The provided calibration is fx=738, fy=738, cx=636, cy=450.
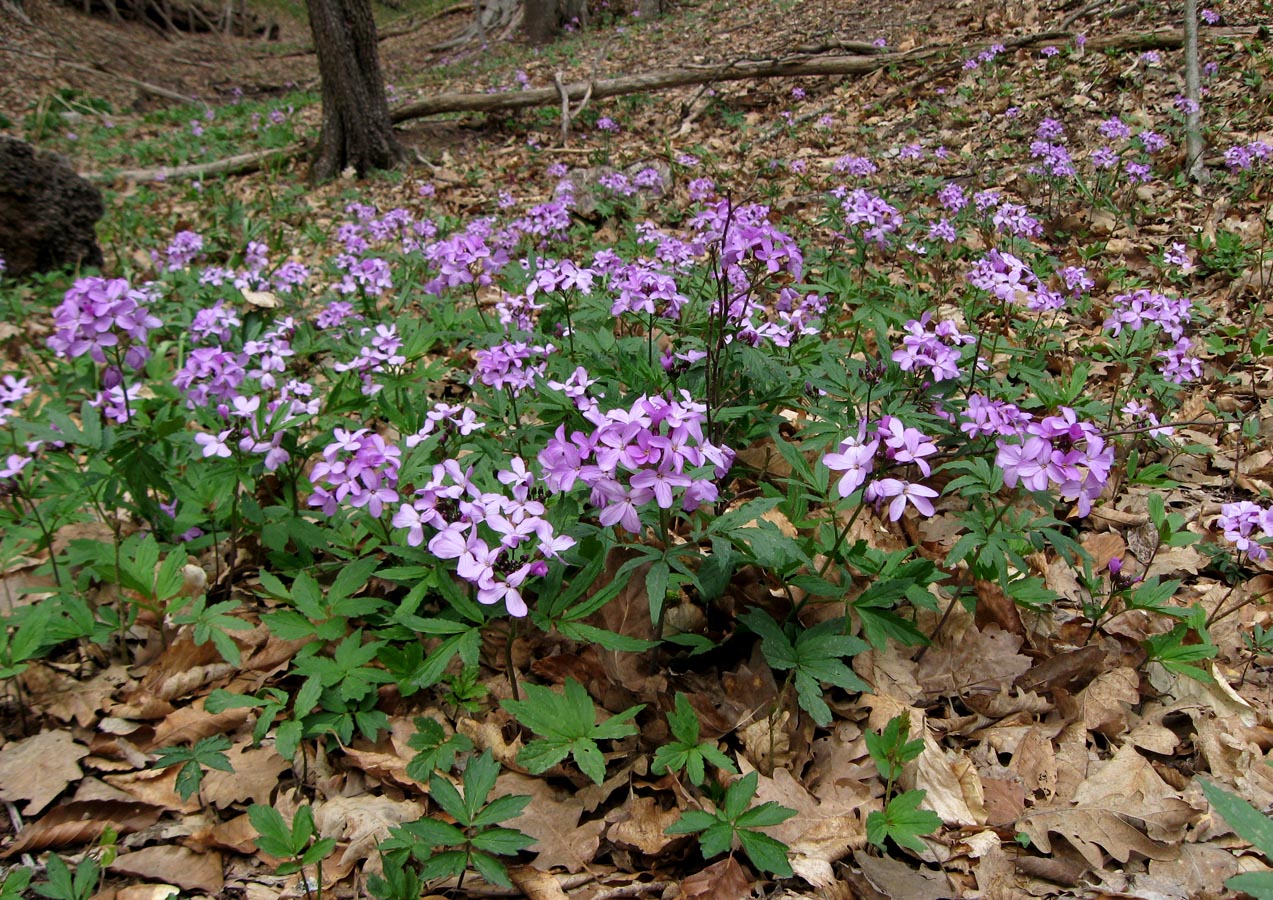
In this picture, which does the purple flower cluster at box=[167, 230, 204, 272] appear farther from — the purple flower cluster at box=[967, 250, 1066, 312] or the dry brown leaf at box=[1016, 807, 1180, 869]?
the dry brown leaf at box=[1016, 807, 1180, 869]

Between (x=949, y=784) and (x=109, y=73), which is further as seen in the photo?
(x=109, y=73)

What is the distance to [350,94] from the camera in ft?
27.6

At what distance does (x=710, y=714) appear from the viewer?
206 cm

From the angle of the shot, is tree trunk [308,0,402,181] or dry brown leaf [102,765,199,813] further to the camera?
tree trunk [308,0,402,181]

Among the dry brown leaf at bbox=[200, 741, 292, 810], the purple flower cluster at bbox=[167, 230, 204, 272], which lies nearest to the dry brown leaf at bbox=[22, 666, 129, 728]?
the dry brown leaf at bbox=[200, 741, 292, 810]

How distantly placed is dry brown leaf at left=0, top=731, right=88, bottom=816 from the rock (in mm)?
4838

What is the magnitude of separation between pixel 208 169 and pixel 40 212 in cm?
419

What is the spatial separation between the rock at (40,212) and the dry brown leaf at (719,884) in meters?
6.29

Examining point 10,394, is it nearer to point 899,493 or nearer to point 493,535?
point 493,535

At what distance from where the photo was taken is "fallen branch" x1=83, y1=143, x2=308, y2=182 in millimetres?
9008

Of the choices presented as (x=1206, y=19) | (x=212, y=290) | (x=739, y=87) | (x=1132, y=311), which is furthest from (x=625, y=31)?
(x=1132, y=311)

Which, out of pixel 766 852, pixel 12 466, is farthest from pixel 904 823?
pixel 12 466

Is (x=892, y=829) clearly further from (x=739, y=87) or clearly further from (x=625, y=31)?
(x=625, y=31)

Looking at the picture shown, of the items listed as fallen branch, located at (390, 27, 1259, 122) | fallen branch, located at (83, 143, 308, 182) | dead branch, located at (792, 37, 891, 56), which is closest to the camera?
fallen branch, located at (390, 27, 1259, 122)
